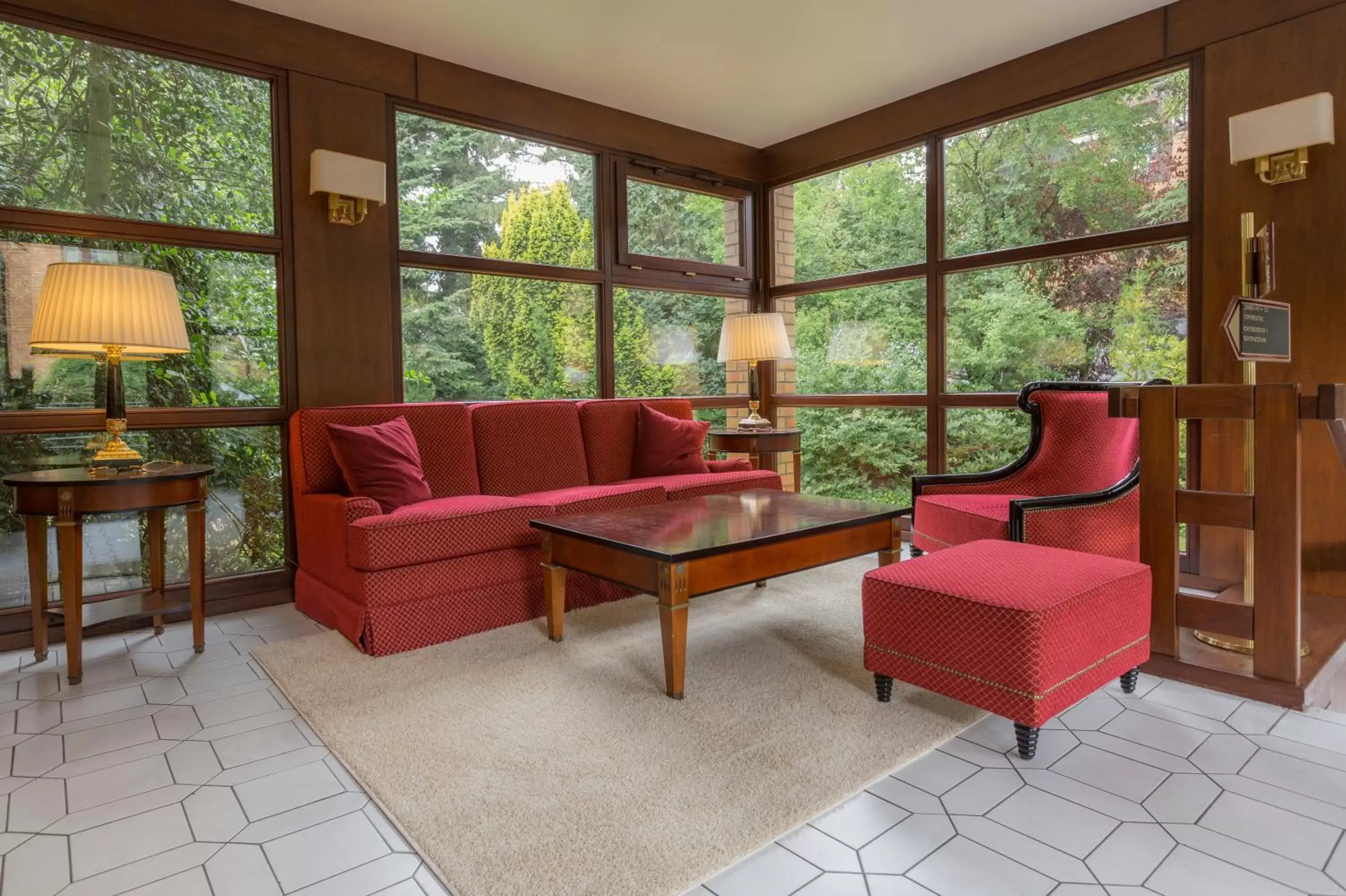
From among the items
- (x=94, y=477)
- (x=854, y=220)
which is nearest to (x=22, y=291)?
(x=94, y=477)

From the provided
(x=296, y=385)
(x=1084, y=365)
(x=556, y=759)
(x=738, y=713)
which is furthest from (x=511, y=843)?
(x=1084, y=365)

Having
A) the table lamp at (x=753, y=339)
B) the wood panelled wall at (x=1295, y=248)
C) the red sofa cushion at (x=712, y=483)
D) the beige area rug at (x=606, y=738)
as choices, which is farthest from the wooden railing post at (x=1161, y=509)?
the table lamp at (x=753, y=339)

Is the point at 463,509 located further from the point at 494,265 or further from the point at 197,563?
the point at 494,265

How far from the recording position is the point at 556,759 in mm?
2029

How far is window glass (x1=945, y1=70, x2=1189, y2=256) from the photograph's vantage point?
3836mm

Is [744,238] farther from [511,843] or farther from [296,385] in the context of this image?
[511,843]

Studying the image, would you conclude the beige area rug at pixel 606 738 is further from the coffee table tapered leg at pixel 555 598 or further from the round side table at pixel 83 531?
the round side table at pixel 83 531

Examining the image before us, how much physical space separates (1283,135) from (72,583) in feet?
16.4

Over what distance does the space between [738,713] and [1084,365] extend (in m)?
3.01

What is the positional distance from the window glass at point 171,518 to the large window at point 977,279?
138 inches

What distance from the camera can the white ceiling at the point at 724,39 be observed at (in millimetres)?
3617

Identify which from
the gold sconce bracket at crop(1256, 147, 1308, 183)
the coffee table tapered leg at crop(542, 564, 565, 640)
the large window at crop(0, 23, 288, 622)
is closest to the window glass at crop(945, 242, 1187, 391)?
the gold sconce bracket at crop(1256, 147, 1308, 183)

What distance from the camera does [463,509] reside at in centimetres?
311

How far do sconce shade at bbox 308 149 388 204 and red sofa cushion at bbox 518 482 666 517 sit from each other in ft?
5.45
